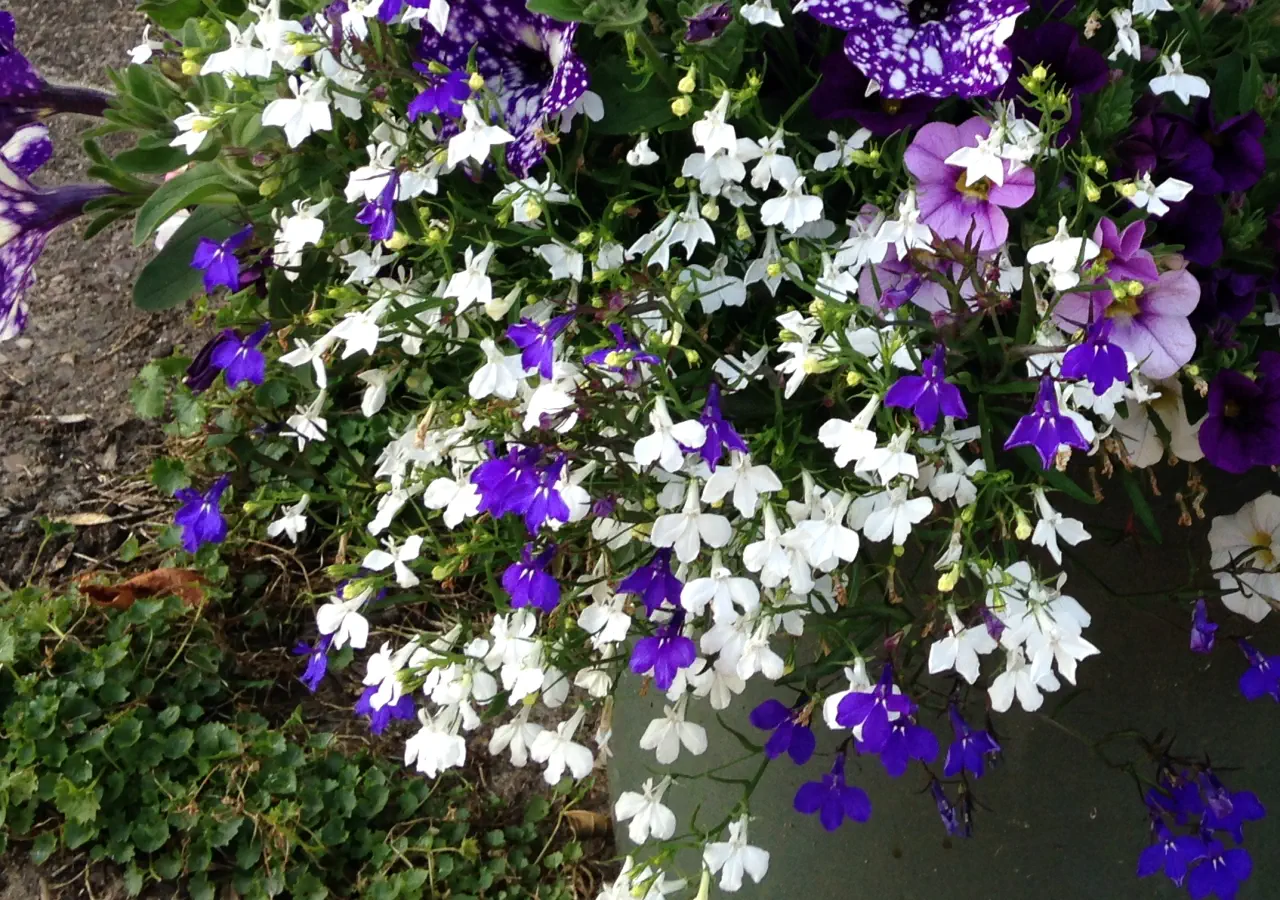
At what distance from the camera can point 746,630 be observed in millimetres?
641

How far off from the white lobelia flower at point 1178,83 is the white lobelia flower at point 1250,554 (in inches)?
9.0

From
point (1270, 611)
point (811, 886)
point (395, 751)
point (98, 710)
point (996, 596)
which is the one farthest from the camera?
point (395, 751)

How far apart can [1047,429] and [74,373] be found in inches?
53.7

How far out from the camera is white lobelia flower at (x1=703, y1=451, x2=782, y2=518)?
22.4 inches

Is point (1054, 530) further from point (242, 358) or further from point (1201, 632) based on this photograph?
point (242, 358)

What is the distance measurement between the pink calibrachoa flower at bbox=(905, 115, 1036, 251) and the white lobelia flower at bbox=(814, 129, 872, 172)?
29mm

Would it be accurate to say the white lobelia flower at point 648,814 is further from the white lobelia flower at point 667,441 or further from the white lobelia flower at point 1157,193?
the white lobelia flower at point 1157,193

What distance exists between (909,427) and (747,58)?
0.25 meters

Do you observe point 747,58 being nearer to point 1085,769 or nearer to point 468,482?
point 468,482

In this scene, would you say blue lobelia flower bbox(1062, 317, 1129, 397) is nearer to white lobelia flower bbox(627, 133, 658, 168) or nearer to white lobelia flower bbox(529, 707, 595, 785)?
white lobelia flower bbox(627, 133, 658, 168)

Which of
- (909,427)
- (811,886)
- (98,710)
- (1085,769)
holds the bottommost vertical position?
(98,710)

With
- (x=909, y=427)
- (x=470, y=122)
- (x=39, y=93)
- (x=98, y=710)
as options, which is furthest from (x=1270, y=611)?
(x=98, y=710)

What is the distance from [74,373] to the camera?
152cm

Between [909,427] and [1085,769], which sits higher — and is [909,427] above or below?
above
